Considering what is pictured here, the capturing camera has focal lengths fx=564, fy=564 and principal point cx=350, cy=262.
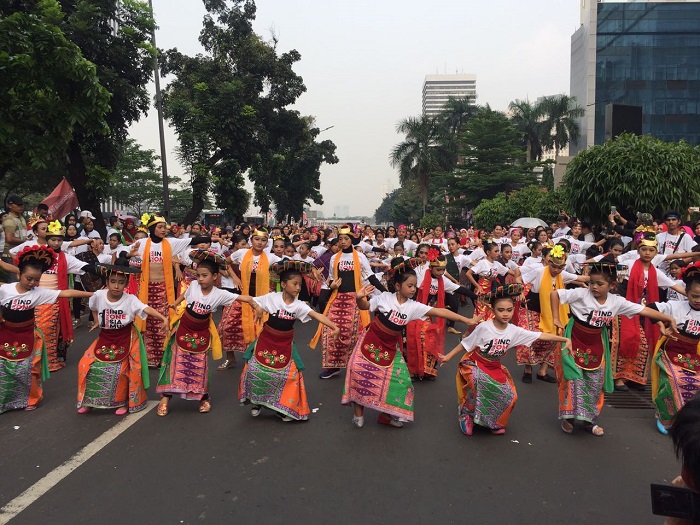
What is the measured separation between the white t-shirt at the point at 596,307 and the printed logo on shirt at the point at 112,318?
4.25 meters

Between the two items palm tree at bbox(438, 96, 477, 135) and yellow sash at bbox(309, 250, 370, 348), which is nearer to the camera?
yellow sash at bbox(309, 250, 370, 348)

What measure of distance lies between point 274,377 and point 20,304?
8.33ft

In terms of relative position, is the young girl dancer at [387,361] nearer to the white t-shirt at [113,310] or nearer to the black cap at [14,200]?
the white t-shirt at [113,310]

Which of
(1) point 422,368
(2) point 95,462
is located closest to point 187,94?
(1) point 422,368

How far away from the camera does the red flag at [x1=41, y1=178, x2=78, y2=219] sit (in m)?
16.7

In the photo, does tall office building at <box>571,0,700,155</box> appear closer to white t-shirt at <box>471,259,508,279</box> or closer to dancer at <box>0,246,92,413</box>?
white t-shirt at <box>471,259,508,279</box>

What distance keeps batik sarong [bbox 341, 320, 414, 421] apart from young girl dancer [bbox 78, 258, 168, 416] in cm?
186

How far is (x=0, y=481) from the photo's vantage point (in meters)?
3.96

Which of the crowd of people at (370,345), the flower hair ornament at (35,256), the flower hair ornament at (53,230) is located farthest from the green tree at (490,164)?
the flower hair ornament at (35,256)

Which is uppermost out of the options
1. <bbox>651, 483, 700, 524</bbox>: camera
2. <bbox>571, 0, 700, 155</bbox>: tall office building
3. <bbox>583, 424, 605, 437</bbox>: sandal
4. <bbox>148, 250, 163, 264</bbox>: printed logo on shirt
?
<bbox>571, 0, 700, 155</bbox>: tall office building

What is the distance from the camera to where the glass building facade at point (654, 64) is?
57.2 m

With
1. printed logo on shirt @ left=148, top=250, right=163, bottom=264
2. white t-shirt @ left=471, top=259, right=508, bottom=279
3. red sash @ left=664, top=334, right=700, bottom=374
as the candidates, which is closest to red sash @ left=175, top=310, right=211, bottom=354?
printed logo on shirt @ left=148, top=250, right=163, bottom=264

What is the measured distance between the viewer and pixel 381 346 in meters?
5.20

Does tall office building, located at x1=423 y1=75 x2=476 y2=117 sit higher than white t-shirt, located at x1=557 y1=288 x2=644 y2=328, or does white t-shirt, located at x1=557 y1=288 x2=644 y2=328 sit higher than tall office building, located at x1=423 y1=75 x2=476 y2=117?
tall office building, located at x1=423 y1=75 x2=476 y2=117
